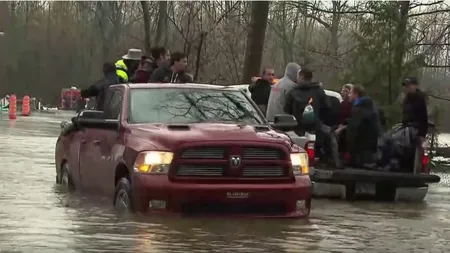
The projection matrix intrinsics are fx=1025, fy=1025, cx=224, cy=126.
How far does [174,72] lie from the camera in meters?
16.0

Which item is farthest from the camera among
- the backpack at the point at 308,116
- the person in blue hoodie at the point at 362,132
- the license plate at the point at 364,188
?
the person in blue hoodie at the point at 362,132

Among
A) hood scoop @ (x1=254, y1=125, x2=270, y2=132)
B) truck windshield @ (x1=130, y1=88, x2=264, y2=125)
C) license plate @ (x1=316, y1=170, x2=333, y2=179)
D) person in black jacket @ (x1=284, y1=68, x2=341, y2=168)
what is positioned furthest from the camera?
person in black jacket @ (x1=284, y1=68, x2=341, y2=168)

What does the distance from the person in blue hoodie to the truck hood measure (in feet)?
13.4

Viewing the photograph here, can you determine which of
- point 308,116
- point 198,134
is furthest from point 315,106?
point 198,134

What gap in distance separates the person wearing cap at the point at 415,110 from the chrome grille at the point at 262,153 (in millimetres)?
5741

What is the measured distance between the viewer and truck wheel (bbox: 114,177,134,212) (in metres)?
10.6

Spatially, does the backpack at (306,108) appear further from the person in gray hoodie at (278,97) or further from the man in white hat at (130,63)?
the man in white hat at (130,63)

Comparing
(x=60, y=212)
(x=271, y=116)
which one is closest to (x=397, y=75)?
(x=271, y=116)

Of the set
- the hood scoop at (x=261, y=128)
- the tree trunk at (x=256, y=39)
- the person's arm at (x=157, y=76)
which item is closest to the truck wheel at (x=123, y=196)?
the hood scoop at (x=261, y=128)

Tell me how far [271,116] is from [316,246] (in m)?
6.50

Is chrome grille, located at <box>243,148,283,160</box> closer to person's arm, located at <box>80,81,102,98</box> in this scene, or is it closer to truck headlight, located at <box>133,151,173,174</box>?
truck headlight, located at <box>133,151,173,174</box>

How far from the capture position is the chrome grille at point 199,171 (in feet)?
33.6

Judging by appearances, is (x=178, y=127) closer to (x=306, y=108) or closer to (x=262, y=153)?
(x=262, y=153)

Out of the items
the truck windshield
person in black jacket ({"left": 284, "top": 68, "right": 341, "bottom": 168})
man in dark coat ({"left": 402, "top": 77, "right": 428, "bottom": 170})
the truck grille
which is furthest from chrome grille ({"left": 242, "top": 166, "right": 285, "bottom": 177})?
man in dark coat ({"left": 402, "top": 77, "right": 428, "bottom": 170})
